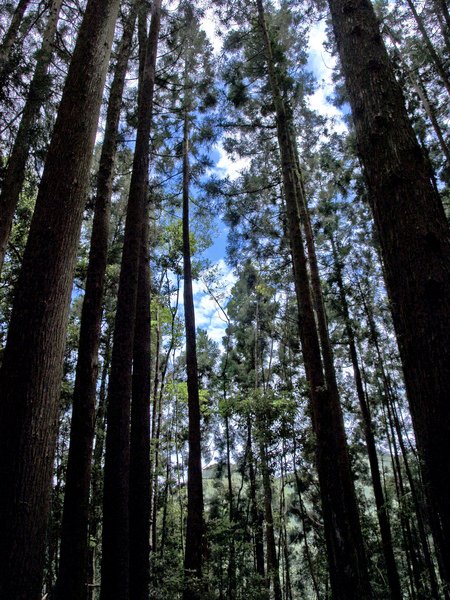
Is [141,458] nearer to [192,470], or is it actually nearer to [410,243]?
[192,470]

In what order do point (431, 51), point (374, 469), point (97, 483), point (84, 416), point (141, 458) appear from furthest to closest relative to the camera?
1. point (374, 469)
2. point (97, 483)
3. point (431, 51)
4. point (141, 458)
5. point (84, 416)

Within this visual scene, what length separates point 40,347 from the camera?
2504 mm

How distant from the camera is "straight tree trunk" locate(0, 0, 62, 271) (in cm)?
581

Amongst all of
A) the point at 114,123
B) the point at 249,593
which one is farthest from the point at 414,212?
the point at 249,593

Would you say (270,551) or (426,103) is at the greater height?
(426,103)

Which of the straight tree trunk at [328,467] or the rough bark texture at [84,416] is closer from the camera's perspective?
the rough bark texture at [84,416]

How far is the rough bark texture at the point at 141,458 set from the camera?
15.5 ft

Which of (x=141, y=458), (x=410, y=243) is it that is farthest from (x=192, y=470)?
(x=410, y=243)

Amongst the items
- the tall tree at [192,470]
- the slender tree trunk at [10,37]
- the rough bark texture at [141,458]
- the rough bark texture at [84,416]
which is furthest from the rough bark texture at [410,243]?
the slender tree trunk at [10,37]

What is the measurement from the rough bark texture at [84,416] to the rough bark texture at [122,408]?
0.23 meters

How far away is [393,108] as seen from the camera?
208cm

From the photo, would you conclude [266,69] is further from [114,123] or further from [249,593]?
[249,593]

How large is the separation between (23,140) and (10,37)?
3.29 metres

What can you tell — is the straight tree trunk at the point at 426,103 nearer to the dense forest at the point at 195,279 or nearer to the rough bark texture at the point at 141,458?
the dense forest at the point at 195,279
